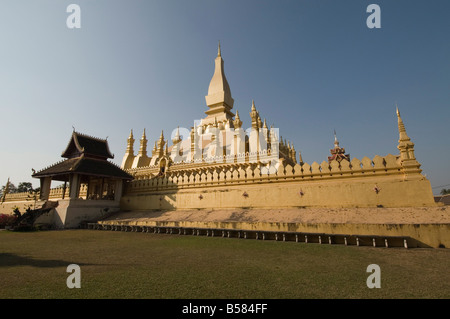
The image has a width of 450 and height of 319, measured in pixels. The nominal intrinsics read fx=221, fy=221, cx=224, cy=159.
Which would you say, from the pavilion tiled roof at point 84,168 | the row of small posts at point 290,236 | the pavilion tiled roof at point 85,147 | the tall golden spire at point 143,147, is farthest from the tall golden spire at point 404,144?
the tall golden spire at point 143,147

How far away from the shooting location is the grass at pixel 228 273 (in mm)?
3684

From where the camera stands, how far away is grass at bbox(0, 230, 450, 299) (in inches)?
145

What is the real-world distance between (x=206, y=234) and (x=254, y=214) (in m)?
2.89

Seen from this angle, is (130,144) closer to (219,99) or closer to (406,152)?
(219,99)

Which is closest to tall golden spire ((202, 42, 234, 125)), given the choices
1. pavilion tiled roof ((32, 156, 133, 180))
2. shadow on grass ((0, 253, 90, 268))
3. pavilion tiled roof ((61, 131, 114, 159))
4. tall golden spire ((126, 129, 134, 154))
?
tall golden spire ((126, 129, 134, 154))

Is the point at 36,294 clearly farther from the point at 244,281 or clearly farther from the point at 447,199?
the point at 447,199

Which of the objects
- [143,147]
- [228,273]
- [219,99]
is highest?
[219,99]

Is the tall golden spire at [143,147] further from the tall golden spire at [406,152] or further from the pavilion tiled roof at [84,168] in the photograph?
the tall golden spire at [406,152]

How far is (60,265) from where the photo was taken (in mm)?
5555

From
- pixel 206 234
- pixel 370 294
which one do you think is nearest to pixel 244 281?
pixel 370 294

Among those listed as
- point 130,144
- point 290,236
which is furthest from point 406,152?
point 130,144

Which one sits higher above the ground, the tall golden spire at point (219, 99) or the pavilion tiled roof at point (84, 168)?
the tall golden spire at point (219, 99)

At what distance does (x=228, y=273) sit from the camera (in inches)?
186

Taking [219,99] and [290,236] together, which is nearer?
[290,236]
